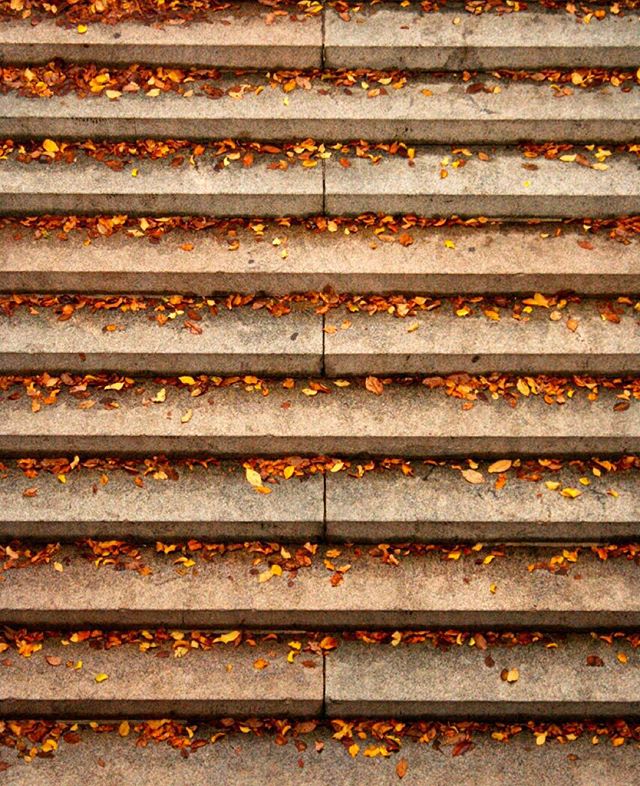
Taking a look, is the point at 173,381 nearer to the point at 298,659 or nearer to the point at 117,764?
the point at 298,659

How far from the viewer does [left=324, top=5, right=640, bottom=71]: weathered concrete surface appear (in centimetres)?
560

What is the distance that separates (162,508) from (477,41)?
4.11 metres

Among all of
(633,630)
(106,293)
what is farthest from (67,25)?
(633,630)

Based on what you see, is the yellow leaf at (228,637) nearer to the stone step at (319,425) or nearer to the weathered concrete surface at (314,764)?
the weathered concrete surface at (314,764)

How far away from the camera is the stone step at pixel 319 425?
496cm

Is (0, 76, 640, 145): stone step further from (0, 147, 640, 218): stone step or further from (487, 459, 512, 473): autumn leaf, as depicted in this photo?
(487, 459, 512, 473): autumn leaf

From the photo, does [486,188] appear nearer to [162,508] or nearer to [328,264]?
[328,264]

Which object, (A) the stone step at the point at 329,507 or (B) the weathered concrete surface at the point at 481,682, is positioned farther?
(A) the stone step at the point at 329,507

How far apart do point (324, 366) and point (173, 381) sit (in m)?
1.06

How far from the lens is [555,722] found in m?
4.75

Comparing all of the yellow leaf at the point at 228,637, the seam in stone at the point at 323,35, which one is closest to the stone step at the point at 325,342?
the yellow leaf at the point at 228,637

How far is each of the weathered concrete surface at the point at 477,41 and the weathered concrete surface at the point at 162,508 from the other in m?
3.21

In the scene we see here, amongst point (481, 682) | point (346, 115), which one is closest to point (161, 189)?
point (346, 115)

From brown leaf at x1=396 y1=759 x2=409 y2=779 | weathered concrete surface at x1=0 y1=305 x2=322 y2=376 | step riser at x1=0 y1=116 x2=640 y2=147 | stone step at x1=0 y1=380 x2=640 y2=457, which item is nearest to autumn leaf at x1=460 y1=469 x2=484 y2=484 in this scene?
stone step at x1=0 y1=380 x2=640 y2=457
